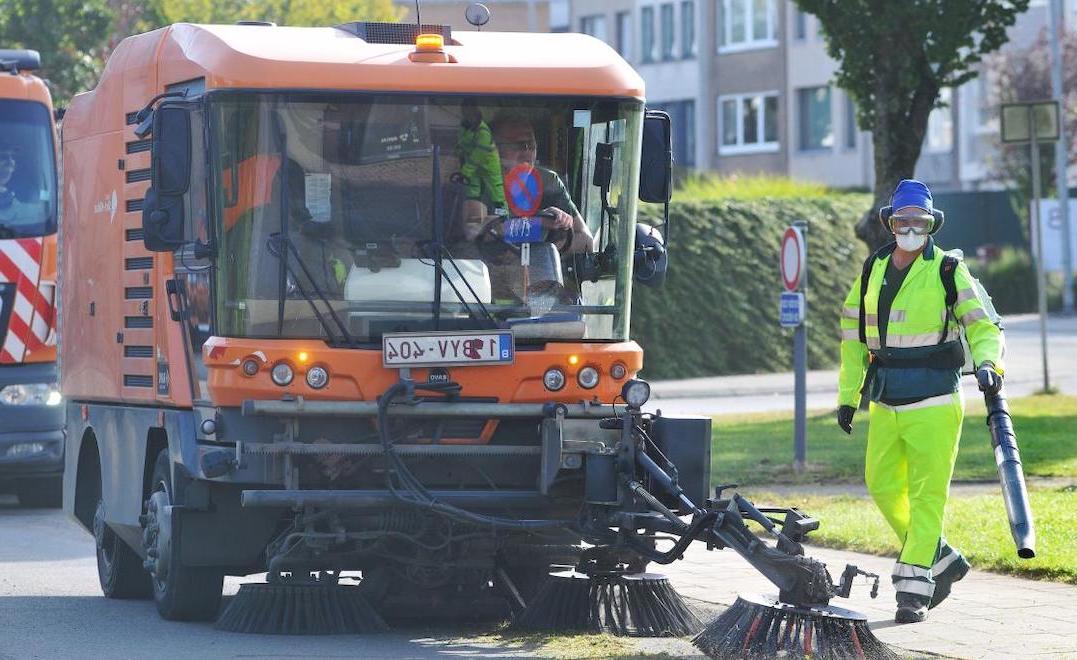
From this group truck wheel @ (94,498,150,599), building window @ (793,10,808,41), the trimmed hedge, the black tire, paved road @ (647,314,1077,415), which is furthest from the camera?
building window @ (793,10,808,41)

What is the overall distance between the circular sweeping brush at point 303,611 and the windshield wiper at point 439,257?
4.13 feet

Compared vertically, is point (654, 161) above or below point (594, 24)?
below

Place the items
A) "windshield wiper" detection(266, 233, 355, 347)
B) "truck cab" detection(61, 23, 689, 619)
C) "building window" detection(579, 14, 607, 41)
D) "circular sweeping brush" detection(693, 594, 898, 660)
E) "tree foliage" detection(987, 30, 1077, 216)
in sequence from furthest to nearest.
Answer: "building window" detection(579, 14, 607, 41)
"tree foliage" detection(987, 30, 1077, 216)
"windshield wiper" detection(266, 233, 355, 347)
"truck cab" detection(61, 23, 689, 619)
"circular sweeping brush" detection(693, 594, 898, 660)

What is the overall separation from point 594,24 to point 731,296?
→ 110ft

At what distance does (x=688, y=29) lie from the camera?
57.8m

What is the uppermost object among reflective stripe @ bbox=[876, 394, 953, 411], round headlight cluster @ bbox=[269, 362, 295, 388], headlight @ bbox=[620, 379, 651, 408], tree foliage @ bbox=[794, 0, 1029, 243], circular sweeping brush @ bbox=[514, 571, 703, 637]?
tree foliage @ bbox=[794, 0, 1029, 243]

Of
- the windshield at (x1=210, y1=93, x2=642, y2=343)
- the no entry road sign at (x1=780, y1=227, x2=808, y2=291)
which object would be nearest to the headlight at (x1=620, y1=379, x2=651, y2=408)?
the windshield at (x1=210, y1=93, x2=642, y2=343)

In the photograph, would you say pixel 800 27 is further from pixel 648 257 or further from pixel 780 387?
pixel 648 257

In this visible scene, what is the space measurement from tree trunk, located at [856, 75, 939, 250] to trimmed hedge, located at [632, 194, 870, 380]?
758cm

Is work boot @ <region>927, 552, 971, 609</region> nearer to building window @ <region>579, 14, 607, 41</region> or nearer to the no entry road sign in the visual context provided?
the no entry road sign

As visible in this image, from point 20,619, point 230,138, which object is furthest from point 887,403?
point 20,619

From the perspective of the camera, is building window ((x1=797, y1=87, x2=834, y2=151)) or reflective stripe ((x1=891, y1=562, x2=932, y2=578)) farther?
building window ((x1=797, y1=87, x2=834, y2=151))

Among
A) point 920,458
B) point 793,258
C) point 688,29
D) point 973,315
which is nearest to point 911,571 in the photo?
point 920,458

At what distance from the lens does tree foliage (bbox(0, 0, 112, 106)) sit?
31.5 meters
